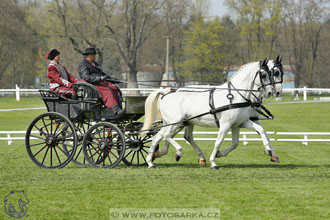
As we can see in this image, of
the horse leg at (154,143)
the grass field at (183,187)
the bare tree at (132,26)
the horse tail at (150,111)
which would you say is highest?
the bare tree at (132,26)

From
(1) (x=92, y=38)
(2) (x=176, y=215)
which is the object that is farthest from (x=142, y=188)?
(1) (x=92, y=38)

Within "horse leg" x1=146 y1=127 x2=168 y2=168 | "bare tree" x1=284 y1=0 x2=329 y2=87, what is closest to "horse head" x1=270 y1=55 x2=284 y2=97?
"horse leg" x1=146 y1=127 x2=168 y2=168

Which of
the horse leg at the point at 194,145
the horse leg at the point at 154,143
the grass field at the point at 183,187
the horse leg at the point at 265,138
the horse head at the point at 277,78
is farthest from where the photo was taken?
the horse leg at the point at 194,145

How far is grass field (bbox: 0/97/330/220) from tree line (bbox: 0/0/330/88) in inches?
1592

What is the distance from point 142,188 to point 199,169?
2.21 metres

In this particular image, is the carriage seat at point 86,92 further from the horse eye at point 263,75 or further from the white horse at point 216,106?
the horse eye at point 263,75

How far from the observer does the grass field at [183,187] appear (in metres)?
7.17

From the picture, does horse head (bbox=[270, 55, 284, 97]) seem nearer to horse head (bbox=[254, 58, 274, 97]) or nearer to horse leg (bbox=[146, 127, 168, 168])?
horse head (bbox=[254, 58, 274, 97])

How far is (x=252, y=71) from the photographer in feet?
34.9

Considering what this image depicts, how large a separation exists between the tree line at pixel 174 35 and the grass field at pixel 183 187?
40.4 metres

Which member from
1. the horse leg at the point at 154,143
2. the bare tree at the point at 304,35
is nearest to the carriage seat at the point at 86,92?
the horse leg at the point at 154,143

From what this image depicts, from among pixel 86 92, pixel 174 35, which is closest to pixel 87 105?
pixel 86 92

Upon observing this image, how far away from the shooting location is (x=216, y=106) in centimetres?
1055

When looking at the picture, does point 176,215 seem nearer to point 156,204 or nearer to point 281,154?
point 156,204
